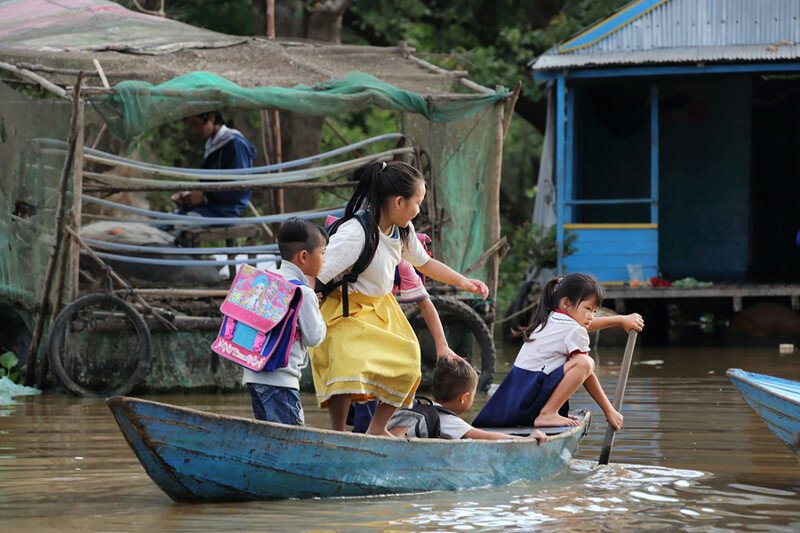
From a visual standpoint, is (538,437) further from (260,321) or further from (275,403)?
(260,321)

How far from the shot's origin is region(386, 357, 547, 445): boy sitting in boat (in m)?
6.57

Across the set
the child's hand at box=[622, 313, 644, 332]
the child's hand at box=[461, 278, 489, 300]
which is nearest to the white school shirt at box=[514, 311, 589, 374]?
the child's hand at box=[622, 313, 644, 332]

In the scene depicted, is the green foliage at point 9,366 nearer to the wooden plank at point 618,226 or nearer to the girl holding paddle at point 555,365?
the girl holding paddle at point 555,365

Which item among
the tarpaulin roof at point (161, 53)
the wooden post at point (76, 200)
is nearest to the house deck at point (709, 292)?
the tarpaulin roof at point (161, 53)

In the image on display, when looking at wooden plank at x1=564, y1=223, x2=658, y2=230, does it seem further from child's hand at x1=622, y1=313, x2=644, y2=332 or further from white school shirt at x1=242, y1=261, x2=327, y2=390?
white school shirt at x1=242, y1=261, x2=327, y2=390

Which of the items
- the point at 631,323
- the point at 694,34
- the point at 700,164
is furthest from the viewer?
the point at 700,164

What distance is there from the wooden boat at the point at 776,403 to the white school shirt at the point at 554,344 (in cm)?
80

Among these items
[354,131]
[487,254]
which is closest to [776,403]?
[487,254]

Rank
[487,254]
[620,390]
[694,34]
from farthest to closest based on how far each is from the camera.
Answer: [694,34], [487,254], [620,390]

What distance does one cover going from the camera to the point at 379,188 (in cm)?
636

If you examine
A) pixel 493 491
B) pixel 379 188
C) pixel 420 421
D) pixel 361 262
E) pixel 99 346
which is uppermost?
pixel 379 188

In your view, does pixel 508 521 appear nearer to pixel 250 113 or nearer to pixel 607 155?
pixel 607 155

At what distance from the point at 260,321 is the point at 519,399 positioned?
1.91 metres

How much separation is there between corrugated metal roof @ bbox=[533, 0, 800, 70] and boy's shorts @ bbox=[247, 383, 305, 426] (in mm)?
9074
